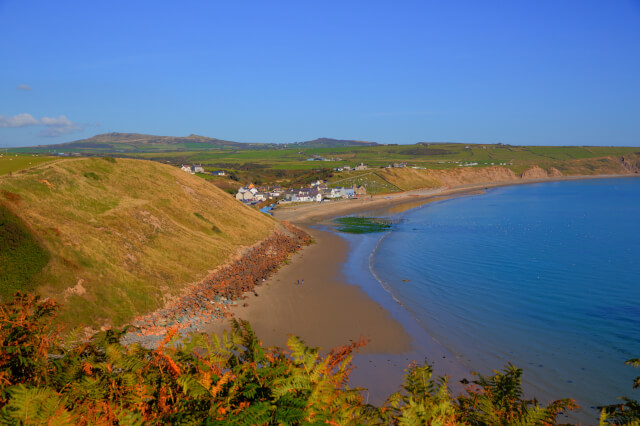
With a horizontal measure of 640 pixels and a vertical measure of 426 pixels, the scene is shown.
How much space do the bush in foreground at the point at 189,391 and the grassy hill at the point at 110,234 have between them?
20.5 meters

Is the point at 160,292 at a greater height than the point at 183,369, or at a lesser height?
lesser

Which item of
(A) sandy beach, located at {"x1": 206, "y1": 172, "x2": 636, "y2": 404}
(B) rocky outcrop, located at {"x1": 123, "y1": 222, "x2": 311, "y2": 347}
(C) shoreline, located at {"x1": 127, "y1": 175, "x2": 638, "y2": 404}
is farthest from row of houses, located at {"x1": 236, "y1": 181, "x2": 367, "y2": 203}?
(A) sandy beach, located at {"x1": 206, "y1": 172, "x2": 636, "y2": 404}

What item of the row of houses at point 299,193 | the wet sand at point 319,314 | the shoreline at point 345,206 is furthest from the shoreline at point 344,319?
the row of houses at point 299,193

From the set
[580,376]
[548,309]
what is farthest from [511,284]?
[580,376]

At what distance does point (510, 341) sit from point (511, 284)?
15089mm

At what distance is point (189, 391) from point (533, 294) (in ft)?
126

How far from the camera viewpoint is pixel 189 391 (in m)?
5.14

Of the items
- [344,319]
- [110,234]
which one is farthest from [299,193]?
[344,319]

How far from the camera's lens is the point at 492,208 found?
109m

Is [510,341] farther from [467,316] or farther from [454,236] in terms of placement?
[454,236]

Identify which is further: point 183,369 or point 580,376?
point 580,376

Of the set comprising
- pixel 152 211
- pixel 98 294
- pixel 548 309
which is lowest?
pixel 548 309

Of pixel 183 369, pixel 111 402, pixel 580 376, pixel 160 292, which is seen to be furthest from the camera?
pixel 160 292

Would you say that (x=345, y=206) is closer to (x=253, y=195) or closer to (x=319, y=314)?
(x=253, y=195)
